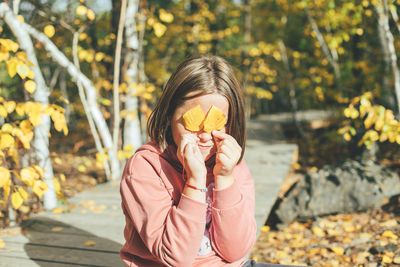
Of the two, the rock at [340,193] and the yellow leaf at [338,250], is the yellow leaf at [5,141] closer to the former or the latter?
the yellow leaf at [338,250]

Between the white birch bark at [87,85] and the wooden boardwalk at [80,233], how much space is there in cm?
30

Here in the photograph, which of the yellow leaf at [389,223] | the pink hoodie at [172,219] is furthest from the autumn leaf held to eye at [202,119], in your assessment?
the yellow leaf at [389,223]

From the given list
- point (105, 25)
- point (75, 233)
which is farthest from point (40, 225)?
point (105, 25)

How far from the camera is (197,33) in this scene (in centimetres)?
888

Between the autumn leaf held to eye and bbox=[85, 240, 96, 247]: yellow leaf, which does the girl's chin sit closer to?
the autumn leaf held to eye

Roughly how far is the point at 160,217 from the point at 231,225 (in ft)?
0.95

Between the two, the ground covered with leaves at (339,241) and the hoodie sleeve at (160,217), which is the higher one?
the hoodie sleeve at (160,217)

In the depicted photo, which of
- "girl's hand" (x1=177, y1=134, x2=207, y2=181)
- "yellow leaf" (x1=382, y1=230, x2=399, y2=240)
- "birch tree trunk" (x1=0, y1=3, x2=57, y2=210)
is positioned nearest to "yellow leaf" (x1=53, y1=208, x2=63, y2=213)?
"birch tree trunk" (x1=0, y1=3, x2=57, y2=210)

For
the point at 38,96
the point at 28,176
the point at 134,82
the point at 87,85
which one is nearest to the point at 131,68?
the point at 134,82

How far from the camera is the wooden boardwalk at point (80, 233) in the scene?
2.32 m

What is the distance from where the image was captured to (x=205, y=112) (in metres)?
Result: 1.44

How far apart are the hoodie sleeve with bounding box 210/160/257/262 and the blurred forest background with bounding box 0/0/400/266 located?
1009 mm

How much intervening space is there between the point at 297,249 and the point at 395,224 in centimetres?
97

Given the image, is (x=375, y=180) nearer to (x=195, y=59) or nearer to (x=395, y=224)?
(x=395, y=224)
